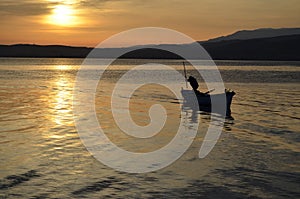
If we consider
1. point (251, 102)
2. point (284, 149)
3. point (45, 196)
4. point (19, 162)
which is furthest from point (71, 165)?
point (251, 102)

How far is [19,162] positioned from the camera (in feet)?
54.5

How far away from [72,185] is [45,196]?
1.36m

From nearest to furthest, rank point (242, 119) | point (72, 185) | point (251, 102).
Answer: point (72, 185) < point (242, 119) < point (251, 102)

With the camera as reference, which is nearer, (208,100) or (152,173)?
(152,173)

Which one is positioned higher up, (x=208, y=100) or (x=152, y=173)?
(x=208, y=100)

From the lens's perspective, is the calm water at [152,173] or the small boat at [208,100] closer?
the calm water at [152,173]

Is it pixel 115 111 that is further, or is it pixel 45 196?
pixel 115 111

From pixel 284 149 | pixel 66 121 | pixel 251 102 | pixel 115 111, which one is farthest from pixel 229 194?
pixel 251 102

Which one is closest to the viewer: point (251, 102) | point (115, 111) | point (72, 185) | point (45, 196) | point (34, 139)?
point (45, 196)

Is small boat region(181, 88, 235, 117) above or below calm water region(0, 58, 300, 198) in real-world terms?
above

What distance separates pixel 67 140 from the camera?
70.0 ft

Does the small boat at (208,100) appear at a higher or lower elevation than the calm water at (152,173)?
higher

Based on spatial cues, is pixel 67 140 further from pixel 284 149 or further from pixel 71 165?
pixel 284 149

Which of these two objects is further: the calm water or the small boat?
the small boat
